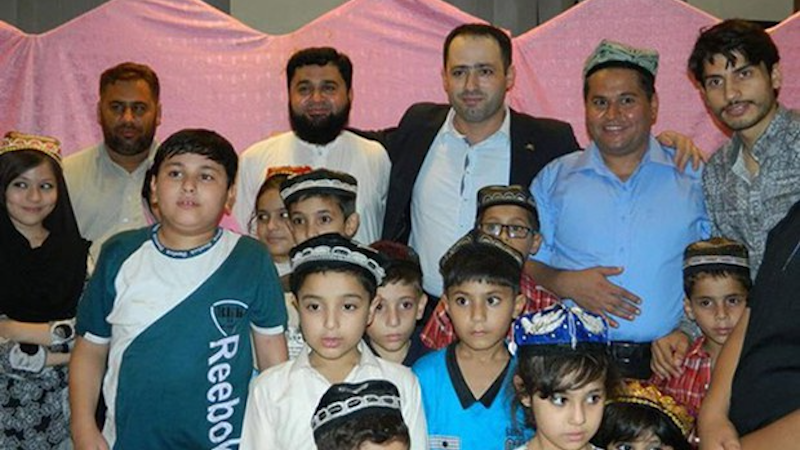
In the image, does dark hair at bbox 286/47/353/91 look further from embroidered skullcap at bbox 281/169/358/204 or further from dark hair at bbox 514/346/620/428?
dark hair at bbox 514/346/620/428

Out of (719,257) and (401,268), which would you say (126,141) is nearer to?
(401,268)

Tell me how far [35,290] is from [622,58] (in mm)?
2230

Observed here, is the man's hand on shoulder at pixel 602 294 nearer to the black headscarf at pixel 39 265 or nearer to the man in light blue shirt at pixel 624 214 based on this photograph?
the man in light blue shirt at pixel 624 214

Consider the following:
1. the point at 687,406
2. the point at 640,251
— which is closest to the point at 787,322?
the point at 687,406

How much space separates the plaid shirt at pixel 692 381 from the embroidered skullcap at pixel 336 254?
1.12 meters

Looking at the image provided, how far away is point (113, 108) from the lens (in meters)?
4.48

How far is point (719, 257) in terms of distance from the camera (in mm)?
3350

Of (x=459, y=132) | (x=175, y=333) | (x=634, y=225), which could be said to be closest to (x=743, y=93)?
(x=634, y=225)

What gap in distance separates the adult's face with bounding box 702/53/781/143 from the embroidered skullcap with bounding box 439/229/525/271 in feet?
2.74

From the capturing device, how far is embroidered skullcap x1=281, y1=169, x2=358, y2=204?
353 cm

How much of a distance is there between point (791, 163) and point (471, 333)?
3.94ft

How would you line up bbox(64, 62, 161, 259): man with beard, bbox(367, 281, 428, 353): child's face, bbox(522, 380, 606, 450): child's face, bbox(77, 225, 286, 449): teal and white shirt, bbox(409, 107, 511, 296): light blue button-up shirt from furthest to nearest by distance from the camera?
bbox(64, 62, 161, 259): man with beard, bbox(409, 107, 511, 296): light blue button-up shirt, bbox(367, 281, 428, 353): child's face, bbox(77, 225, 286, 449): teal and white shirt, bbox(522, 380, 606, 450): child's face

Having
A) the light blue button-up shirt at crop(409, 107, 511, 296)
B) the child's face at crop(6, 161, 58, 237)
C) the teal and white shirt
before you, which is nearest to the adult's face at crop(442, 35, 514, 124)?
the light blue button-up shirt at crop(409, 107, 511, 296)

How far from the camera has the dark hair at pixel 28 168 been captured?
141 inches
